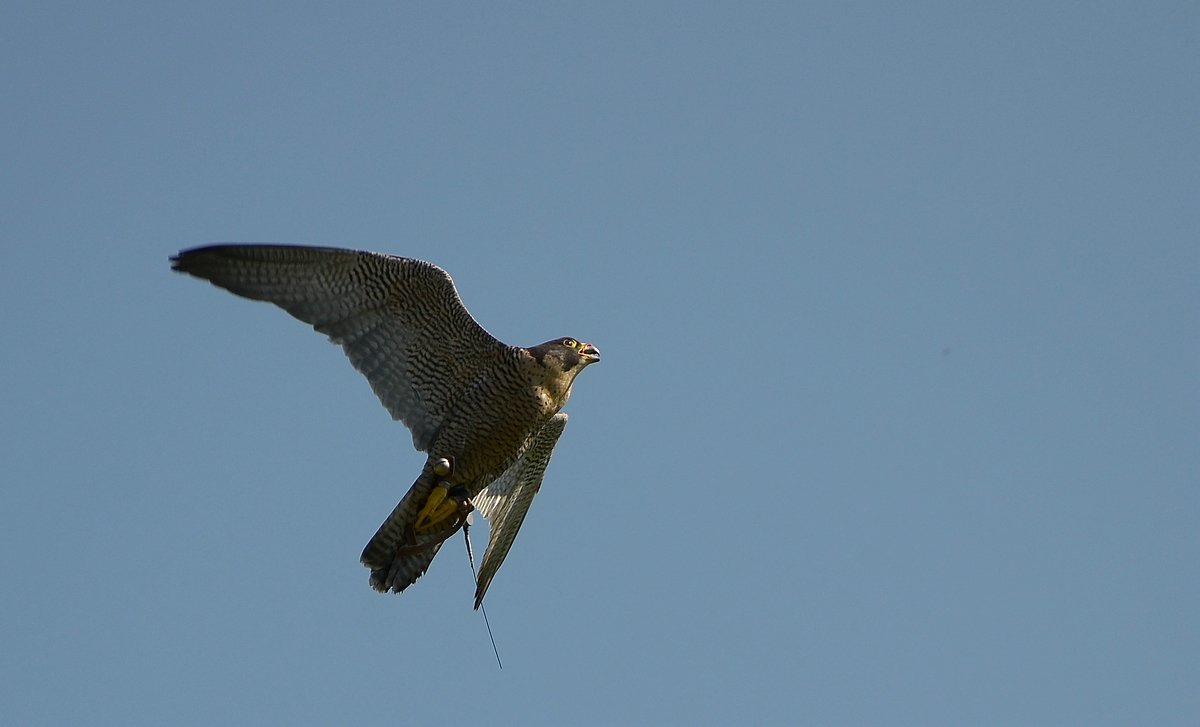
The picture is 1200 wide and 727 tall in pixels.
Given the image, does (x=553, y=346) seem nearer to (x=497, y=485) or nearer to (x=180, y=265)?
(x=497, y=485)

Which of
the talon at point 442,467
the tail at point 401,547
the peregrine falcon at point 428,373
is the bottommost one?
the tail at point 401,547

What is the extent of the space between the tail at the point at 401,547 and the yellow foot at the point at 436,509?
1.8 inches

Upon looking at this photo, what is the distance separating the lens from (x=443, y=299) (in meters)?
12.1

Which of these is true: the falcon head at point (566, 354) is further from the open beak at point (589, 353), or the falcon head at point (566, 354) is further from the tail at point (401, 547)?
the tail at point (401, 547)

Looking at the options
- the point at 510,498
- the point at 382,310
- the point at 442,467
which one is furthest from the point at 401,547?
the point at 382,310

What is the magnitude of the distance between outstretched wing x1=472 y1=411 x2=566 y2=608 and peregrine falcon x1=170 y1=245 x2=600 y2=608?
930 millimetres

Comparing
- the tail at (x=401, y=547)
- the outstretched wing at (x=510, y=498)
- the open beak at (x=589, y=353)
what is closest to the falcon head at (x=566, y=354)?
the open beak at (x=589, y=353)

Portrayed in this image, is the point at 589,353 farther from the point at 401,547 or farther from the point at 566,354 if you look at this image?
the point at 401,547

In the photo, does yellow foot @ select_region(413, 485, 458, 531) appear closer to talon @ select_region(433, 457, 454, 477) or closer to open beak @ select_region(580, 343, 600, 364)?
talon @ select_region(433, 457, 454, 477)

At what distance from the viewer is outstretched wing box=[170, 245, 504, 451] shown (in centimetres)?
1148

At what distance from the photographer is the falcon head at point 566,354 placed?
40.9 feet

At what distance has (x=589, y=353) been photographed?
1273cm

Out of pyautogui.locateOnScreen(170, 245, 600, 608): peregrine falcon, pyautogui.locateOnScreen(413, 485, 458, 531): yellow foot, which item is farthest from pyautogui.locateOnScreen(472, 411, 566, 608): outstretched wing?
pyautogui.locateOnScreen(413, 485, 458, 531): yellow foot

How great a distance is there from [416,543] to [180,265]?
323 centimetres
